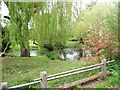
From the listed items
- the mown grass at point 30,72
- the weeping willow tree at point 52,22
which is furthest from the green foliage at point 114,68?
the weeping willow tree at point 52,22

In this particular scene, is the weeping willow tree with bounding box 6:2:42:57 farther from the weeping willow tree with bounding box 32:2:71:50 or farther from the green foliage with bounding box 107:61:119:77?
the green foliage with bounding box 107:61:119:77

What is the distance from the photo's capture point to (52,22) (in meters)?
5.72

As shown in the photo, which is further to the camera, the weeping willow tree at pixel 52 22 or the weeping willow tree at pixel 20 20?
the weeping willow tree at pixel 52 22

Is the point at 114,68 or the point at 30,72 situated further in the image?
the point at 30,72

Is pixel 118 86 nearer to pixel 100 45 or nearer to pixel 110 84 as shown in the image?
pixel 110 84

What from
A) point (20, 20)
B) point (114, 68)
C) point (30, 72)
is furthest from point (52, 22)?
point (114, 68)

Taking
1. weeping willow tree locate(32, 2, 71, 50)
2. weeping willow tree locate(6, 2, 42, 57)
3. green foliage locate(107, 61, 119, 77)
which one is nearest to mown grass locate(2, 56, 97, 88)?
green foliage locate(107, 61, 119, 77)

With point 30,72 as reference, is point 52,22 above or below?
above

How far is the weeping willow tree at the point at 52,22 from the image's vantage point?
18.0 feet

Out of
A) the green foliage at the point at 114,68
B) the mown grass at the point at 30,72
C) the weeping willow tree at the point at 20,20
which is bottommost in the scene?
the mown grass at the point at 30,72

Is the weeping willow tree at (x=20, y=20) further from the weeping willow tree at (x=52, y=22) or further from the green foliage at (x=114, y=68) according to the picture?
the green foliage at (x=114, y=68)

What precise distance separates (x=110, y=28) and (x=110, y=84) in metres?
2.14

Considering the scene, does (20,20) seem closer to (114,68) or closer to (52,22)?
(52,22)

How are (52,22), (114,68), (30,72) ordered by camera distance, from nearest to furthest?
(114,68), (30,72), (52,22)
